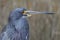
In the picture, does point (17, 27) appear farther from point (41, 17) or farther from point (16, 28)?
point (41, 17)

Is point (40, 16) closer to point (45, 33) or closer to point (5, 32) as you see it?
point (45, 33)

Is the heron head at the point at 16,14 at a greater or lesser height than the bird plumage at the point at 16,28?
greater

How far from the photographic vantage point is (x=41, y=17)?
171 inches

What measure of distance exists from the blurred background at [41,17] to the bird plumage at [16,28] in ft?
2.11

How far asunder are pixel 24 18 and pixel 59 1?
2.55ft

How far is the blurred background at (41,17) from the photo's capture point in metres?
4.32

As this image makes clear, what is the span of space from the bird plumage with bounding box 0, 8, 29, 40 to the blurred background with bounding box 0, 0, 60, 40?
64 centimetres

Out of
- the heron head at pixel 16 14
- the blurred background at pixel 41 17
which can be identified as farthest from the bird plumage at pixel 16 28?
the blurred background at pixel 41 17

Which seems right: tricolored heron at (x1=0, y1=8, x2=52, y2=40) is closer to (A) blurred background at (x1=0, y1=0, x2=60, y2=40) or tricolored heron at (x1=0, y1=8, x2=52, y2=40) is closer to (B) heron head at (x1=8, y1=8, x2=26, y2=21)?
(B) heron head at (x1=8, y1=8, x2=26, y2=21)

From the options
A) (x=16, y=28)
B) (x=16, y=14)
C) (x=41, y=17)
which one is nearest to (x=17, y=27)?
(x=16, y=28)

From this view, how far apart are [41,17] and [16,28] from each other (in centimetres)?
76

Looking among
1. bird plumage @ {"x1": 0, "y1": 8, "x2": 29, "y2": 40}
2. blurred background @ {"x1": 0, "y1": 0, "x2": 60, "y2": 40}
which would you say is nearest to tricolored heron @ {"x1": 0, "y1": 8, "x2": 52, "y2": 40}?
bird plumage @ {"x1": 0, "y1": 8, "x2": 29, "y2": 40}

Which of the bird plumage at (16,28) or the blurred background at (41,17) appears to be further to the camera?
the blurred background at (41,17)

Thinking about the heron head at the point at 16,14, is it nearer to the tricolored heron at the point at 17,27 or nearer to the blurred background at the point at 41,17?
the tricolored heron at the point at 17,27
